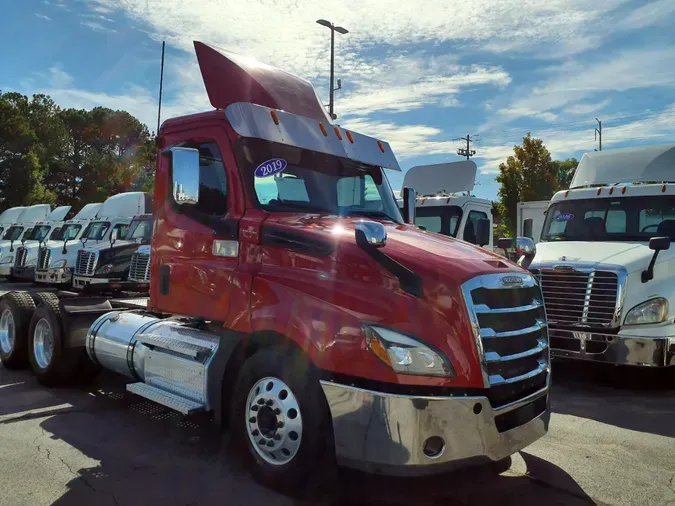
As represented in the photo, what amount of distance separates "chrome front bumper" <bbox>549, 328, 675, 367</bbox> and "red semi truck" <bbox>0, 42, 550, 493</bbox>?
2878mm

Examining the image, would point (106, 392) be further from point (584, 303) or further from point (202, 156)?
point (584, 303)

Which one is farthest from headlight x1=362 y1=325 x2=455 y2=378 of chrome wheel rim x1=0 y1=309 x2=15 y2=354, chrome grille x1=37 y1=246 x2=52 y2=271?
chrome grille x1=37 y1=246 x2=52 y2=271

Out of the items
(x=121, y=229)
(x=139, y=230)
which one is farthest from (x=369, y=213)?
(x=121, y=229)

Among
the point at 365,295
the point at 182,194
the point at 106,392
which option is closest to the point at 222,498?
the point at 365,295

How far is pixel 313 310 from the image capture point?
144 inches

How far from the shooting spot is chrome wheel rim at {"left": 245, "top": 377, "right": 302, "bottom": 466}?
12.3 ft

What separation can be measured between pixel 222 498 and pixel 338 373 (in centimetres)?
120

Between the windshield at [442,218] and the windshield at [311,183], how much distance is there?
6.90m

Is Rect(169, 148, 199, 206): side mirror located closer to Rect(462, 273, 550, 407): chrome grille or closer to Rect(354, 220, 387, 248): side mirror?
Rect(354, 220, 387, 248): side mirror

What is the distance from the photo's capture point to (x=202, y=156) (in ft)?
15.6

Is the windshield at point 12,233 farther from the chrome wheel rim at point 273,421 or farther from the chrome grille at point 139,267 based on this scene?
the chrome wheel rim at point 273,421

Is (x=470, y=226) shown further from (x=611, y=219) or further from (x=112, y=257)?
Result: (x=112, y=257)

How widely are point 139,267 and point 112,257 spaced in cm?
159

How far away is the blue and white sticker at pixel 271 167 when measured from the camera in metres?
4.48
